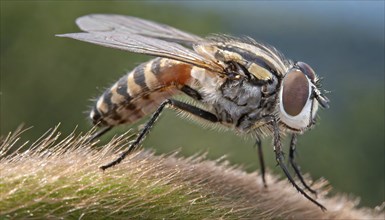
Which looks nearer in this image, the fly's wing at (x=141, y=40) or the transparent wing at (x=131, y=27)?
the fly's wing at (x=141, y=40)

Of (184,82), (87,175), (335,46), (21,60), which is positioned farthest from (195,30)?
(335,46)

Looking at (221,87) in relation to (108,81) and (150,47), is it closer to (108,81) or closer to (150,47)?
(150,47)

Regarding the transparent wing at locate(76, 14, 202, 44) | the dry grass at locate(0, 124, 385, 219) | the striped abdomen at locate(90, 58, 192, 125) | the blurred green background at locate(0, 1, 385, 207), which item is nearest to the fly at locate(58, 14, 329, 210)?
the striped abdomen at locate(90, 58, 192, 125)

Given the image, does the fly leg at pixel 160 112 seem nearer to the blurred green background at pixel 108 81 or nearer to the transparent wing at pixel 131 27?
the transparent wing at pixel 131 27

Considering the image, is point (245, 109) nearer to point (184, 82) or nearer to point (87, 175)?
point (184, 82)

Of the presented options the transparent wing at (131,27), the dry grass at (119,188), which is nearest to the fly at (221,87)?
the transparent wing at (131,27)

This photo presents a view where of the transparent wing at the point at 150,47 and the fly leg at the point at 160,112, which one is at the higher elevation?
the transparent wing at the point at 150,47
